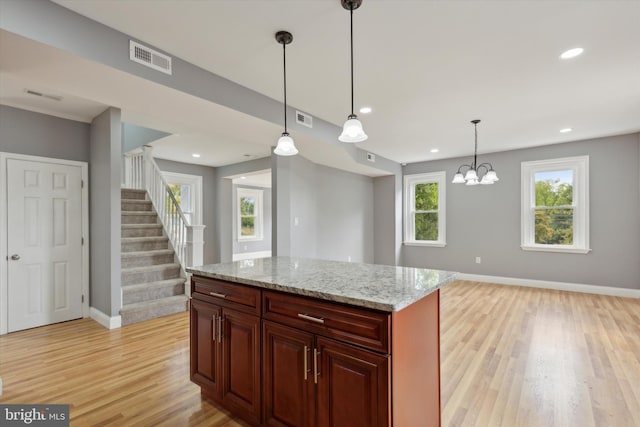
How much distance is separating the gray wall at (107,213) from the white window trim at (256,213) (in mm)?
4692

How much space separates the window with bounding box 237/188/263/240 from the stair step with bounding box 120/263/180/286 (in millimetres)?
3950

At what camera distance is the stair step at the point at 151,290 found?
3.88 meters

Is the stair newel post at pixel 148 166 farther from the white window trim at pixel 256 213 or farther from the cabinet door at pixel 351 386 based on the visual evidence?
the cabinet door at pixel 351 386

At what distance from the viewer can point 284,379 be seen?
1.65 m

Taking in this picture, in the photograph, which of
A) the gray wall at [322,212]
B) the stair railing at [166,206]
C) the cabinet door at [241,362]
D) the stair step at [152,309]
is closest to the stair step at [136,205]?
the stair railing at [166,206]

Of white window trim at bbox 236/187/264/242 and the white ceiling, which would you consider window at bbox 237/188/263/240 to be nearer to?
white window trim at bbox 236/187/264/242

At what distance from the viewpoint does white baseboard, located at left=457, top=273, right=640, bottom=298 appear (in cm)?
488

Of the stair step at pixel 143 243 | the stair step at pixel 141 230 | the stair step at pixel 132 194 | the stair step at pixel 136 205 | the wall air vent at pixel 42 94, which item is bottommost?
the stair step at pixel 143 243

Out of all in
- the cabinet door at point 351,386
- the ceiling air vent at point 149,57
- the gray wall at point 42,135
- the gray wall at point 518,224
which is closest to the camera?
the cabinet door at point 351,386

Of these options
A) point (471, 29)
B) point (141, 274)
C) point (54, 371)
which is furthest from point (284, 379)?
point (141, 274)

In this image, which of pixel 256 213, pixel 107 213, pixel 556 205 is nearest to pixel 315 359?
pixel 107 213

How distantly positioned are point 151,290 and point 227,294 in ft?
9.01

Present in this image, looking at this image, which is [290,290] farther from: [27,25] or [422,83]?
[422,83]

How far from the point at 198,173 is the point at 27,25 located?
5532 mm
